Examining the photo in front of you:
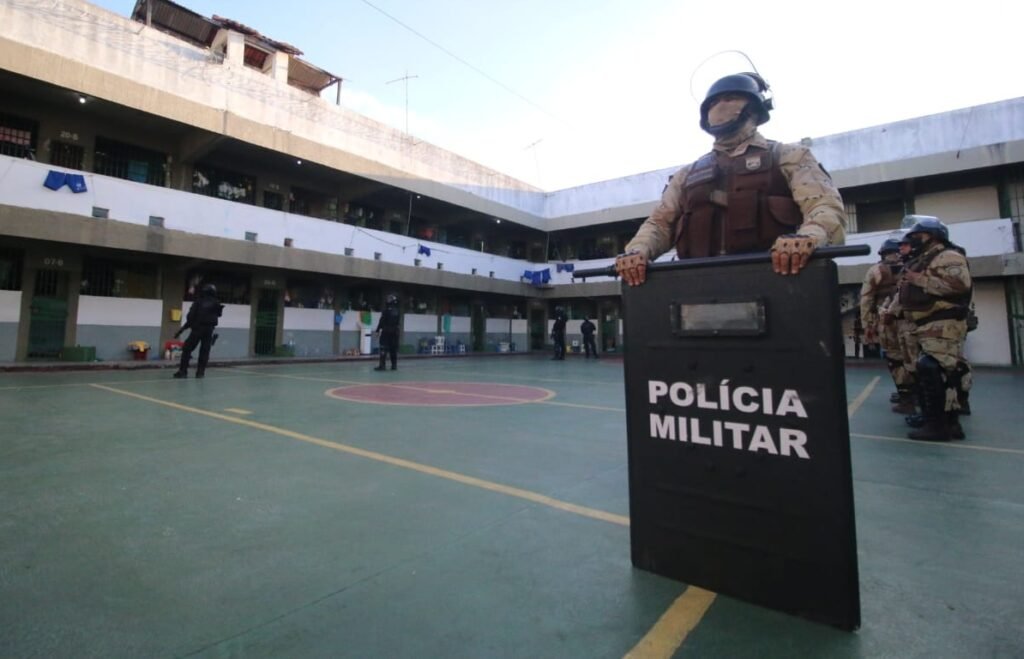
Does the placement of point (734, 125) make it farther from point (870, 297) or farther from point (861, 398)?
point (861, 398)

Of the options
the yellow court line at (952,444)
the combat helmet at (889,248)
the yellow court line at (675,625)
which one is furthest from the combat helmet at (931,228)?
the yellow court line at (675,625)

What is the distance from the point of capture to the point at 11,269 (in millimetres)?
11688

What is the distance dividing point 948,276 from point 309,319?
16.9m

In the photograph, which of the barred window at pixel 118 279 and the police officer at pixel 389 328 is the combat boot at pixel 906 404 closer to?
the police officer at pixel 389 328

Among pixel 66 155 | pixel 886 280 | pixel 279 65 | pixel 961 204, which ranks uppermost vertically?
pixel 279 65

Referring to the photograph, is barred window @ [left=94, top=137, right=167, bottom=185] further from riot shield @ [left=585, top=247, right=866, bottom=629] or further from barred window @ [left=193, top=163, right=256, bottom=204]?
riot shield @ [left=585, top=247, right=866, bottom=629]

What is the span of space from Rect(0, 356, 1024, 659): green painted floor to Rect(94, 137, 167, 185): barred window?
12.0 m

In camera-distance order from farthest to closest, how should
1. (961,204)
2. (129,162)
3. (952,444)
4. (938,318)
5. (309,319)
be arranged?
(309,319), (961,204), (129,162), (938,318), (952,444)

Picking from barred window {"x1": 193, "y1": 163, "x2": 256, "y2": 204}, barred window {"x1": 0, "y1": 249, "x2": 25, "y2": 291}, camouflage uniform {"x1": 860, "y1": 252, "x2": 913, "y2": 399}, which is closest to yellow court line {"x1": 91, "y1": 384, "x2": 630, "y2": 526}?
camouflage uniform {"x1": 860, "y1": 252, "x2": 913, "y2": 399}

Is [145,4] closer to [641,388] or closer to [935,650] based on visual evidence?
[641,388]

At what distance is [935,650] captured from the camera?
143 cm

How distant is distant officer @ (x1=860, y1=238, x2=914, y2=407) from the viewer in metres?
5.95

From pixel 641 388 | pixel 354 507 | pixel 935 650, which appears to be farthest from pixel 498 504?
pixel 935 650

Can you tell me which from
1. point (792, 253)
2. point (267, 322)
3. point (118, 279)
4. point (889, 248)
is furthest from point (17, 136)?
point (889, 248)
